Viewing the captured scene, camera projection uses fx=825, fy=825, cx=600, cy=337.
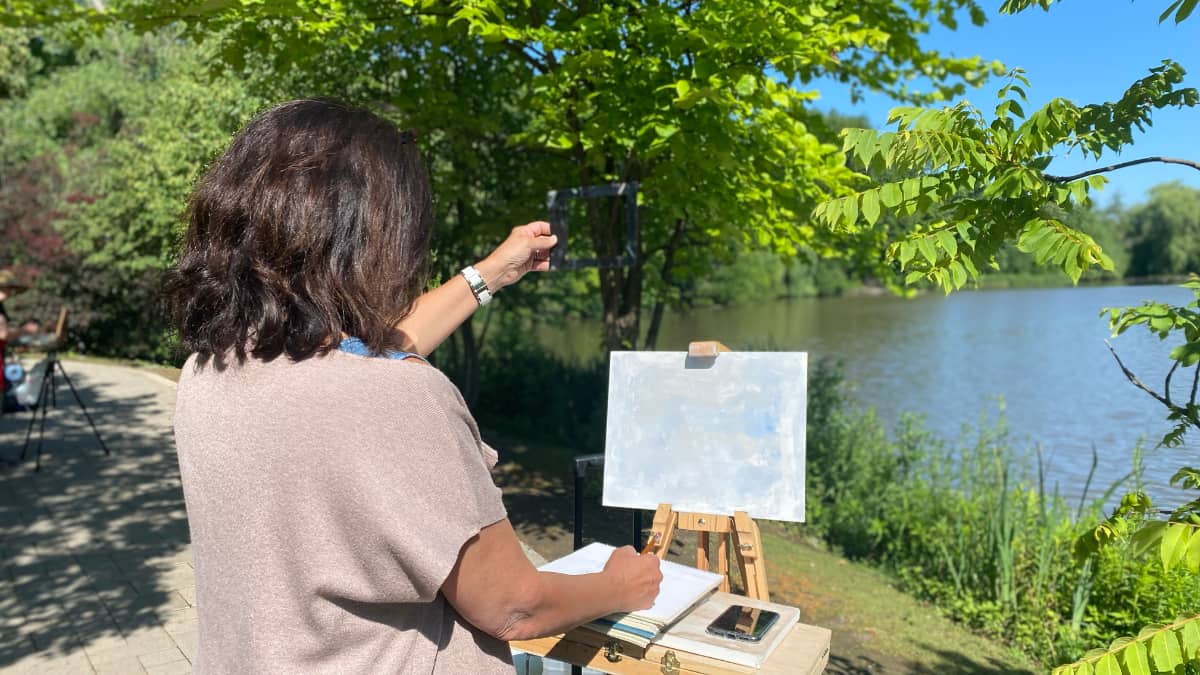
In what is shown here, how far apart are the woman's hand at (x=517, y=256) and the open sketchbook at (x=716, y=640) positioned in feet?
3.02

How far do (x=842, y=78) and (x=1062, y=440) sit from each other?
5443 mm

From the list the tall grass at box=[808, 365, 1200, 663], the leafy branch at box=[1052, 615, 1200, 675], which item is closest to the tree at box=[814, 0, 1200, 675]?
the leafy branch at box=[1052, 615, 1200, 675]

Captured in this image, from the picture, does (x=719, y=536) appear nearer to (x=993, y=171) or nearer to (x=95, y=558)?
(x=993, y=171)

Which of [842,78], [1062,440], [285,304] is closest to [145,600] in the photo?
[285,304]

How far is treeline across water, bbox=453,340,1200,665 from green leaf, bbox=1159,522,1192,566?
1448 millimetres

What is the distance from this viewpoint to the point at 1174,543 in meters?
1.72

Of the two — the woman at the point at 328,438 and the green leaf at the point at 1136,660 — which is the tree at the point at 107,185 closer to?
the woman at the point at 328,438

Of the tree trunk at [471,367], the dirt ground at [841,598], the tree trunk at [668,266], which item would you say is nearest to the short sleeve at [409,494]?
the dirt ground at [841,598]

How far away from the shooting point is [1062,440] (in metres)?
9.42

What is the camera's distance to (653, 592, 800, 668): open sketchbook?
1.85 metres

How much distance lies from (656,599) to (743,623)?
22 centimetres

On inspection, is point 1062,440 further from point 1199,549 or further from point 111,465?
point 111,465

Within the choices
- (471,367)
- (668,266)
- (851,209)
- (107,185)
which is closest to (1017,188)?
(851,209)

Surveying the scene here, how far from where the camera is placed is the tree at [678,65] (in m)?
4.40
